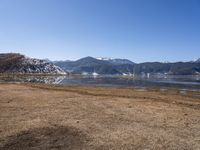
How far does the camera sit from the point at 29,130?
17922mm

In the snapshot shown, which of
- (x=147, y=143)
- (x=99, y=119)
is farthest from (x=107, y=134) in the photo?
(x=99, y=119)

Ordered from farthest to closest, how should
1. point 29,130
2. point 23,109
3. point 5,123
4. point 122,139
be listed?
point 23,109 < point 5,123 < point 29,130 < point 122,139

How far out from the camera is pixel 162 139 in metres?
16.9

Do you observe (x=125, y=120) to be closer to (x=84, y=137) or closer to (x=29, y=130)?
(x=84, y=137)

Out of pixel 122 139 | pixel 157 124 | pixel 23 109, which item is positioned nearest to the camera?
pixel 122 139

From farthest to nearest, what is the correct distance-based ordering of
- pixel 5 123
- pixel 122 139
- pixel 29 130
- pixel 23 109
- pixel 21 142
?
pixel 23 109
pixel 5 123
pixel 29 130
pixel 122 139
pixel 21 142

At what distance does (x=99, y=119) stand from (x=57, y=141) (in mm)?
7172

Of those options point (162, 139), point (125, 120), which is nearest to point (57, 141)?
point (162, 139)

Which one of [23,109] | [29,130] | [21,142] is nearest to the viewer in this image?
[21,142]

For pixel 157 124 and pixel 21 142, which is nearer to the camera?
pixel 21 142

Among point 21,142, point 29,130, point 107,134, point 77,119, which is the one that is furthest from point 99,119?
point 21,142

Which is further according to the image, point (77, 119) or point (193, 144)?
point (77, 119)

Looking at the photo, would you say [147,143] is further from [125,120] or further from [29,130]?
[29,130]

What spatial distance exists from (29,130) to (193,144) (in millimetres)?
10665
